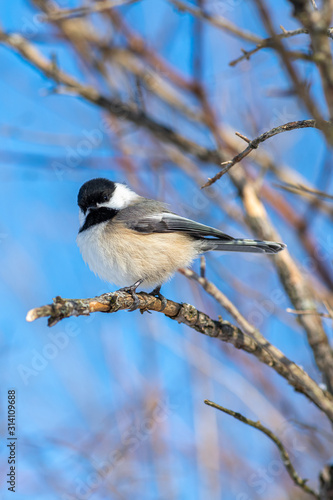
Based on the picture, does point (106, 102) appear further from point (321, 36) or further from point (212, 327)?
point (321, 36)

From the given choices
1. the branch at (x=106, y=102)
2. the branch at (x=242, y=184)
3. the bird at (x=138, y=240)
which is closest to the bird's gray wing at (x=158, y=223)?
the bird at (x=138, y=240)

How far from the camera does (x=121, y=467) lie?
12.0ft

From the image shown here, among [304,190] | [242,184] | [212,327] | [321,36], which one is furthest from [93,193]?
[321,36]

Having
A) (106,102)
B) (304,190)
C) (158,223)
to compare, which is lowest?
(304,190)

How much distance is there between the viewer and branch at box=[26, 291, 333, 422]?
65.7 inches

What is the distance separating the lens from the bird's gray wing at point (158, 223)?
118 inches

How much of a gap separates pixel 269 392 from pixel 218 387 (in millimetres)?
485

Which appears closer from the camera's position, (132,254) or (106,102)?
(132,254)

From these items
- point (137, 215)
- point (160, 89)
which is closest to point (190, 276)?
point (137, 215)

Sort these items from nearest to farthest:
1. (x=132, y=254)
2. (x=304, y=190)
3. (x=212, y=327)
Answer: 1. (x=304, y=190)
2. (x=212, y=327)
3. (x=132, y=254)

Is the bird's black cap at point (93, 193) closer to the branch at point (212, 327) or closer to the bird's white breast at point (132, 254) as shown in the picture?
the bird's white breast at point (132, 254)

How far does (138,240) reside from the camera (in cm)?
292

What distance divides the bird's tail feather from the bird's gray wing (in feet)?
0.14

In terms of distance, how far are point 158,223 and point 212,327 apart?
1017 mm
